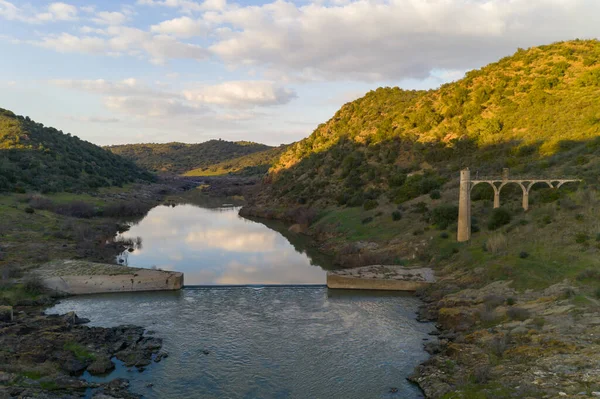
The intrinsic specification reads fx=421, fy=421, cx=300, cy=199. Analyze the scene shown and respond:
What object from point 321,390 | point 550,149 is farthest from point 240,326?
point 550,149

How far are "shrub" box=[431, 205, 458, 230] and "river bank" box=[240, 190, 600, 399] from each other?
0.69 metres

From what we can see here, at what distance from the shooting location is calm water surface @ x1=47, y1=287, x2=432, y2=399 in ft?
60.1

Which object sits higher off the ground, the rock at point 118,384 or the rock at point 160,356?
the rock at point 160,356

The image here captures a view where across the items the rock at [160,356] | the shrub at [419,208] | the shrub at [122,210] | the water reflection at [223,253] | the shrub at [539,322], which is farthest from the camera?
the shrub at [122,210]

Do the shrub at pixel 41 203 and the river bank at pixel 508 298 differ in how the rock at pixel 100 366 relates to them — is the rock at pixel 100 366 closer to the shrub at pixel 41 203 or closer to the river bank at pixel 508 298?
the river bank at pixel 508 298

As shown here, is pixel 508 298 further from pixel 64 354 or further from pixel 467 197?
pixel 64 354

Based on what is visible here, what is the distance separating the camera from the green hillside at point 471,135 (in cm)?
5538

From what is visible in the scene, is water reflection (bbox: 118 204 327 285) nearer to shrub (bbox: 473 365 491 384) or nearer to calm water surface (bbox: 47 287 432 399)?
calm water surface (bbox: 47 287 432 399)

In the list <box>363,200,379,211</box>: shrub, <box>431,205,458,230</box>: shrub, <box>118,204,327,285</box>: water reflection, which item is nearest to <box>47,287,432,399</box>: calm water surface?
<box>118,204,327,285</box>: water reflection

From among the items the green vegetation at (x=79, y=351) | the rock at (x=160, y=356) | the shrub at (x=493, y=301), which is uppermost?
the shrub at (x=493, y=301)

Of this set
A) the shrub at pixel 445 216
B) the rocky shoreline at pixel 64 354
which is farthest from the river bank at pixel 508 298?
the rocky shoreline at pixel 64 354

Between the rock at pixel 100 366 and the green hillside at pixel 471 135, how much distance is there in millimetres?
40416

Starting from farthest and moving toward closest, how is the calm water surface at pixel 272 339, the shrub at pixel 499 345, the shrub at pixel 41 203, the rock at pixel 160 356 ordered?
the shrub at pixel 41 203 < the rock at pixel 160 356 < the shrub at pixel 499 345 < the calm water surface at pixel 272 339

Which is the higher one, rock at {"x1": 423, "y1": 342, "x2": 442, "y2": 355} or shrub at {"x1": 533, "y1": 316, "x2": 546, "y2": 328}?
shrub at {"x1": 533, "y1": 316, "x2": 546, "y2": 328}
